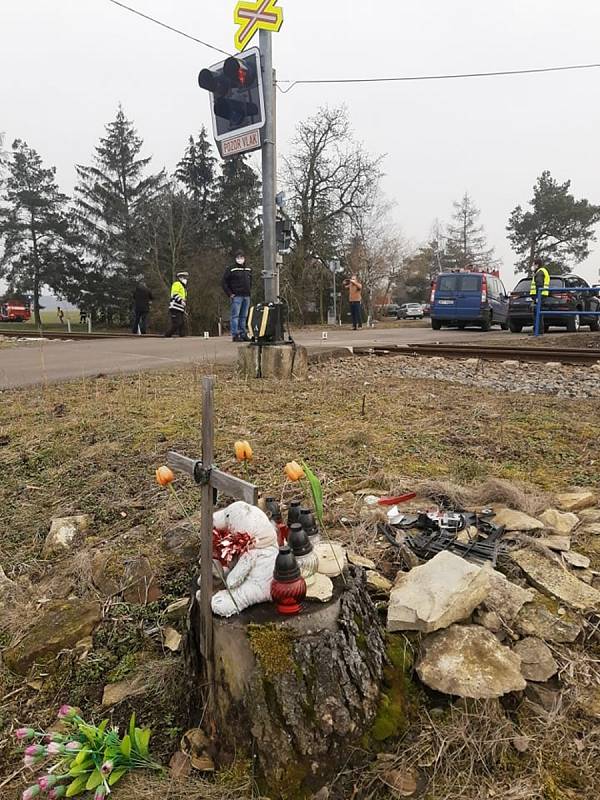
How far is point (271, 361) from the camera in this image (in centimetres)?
697

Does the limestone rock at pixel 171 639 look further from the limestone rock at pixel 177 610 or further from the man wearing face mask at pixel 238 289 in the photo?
the man wearing face mask at pixel 238 289

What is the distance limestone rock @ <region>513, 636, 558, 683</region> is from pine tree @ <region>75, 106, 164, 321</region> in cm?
4253

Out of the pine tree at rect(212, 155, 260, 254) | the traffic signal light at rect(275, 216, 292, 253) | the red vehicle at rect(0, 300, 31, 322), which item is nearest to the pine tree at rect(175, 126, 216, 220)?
the pine tree at rect(212, 155, 260, 254)

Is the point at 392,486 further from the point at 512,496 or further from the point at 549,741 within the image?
the point at 549,741

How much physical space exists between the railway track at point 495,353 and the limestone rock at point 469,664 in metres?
7.78

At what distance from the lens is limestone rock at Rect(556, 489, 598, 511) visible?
2.73 metres

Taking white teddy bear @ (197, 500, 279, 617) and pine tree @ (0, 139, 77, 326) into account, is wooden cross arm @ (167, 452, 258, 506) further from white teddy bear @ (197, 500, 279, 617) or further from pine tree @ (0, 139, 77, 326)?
pine tree @ (0, 139, 77, 326)

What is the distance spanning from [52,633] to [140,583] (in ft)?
1.29

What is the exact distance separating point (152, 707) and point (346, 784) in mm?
677

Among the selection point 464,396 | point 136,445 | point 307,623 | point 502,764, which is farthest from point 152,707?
point 464,396

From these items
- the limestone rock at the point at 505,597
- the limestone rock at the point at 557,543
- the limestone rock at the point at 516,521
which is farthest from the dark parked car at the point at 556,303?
the limestone rock at the point at 505,597

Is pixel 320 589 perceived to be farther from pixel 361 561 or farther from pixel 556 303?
pixel 556 303

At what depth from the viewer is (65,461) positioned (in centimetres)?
405

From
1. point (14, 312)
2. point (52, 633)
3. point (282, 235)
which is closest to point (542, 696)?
point (52, 633)
